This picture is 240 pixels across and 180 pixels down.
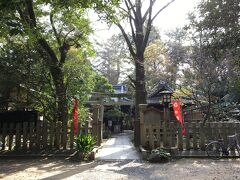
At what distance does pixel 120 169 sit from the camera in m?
8.38

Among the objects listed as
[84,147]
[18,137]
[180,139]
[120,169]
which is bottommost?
[120,169]

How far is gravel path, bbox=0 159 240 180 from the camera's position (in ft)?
24.0

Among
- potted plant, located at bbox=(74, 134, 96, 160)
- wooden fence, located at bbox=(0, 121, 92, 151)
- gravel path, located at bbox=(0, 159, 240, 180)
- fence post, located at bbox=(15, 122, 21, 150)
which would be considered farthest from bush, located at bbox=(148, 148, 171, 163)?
fence post, located at bbox=(15, 122, 21, 150)

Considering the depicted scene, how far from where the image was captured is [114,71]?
46219mm

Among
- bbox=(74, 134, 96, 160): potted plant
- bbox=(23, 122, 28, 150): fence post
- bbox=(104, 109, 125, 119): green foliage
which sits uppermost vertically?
bbox=(104, 109, 125, 119): green foliage

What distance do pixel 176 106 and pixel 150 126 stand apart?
1.96 meters

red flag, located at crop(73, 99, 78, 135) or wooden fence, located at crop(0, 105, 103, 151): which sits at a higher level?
red flag, located at crop(73, 99, 78, 135)

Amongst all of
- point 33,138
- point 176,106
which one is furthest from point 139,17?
point 33,138

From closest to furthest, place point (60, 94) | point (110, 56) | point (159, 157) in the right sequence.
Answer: point (159, 157)
point (60, 94)
point (110, 56)

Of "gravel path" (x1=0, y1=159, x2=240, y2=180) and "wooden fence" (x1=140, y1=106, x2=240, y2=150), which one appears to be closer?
"gravel path" (x1=0, y1=159, x2=240, y2=180)

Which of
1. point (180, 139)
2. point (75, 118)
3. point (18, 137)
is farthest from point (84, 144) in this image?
point (180, 139)

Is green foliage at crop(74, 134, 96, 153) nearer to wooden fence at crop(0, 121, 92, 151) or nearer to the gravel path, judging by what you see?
the gravel path

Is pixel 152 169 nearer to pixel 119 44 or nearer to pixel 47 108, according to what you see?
pixel 47 108

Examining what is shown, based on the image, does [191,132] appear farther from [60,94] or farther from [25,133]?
[25,133]
